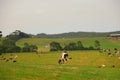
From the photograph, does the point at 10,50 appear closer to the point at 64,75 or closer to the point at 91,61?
the point at 91,61

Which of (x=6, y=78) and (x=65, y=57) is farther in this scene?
(x=65, y=57)

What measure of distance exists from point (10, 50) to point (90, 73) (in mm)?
110655

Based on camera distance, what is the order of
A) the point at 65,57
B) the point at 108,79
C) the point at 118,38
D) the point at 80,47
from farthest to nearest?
the point at 118,38, the point at 80,47, the point at 65,57, the point at 108,79

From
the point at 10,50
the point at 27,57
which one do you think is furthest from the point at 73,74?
the point at 10,50

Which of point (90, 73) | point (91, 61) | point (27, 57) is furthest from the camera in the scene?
point (27, 57)

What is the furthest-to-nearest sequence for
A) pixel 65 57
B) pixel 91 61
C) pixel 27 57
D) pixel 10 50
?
pixel 10 50, pixel 27 57, pixel 91 61, pixel 65 57

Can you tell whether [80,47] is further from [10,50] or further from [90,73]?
[90,73]

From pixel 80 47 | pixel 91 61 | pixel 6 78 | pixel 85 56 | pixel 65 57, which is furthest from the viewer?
pixel 80 47

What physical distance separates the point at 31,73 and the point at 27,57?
2958 inches

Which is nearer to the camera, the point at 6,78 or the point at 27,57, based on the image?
the point at 6,78

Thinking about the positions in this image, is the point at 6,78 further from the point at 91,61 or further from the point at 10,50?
the point at 10,50

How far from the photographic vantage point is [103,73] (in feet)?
103

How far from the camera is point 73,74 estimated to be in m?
30.0

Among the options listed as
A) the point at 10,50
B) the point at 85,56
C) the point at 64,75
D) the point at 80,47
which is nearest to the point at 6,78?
the point at 64,75
